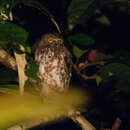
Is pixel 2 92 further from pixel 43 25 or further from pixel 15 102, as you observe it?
pixel 43 25

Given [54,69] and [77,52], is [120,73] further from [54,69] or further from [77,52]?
[54,69]

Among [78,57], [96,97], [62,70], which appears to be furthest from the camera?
[62,70]

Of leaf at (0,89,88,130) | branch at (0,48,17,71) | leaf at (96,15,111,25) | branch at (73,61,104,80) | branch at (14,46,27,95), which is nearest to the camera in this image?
leaf at (0,89,88,130)

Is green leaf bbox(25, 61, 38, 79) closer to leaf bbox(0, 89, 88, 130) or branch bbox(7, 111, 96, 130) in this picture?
leaf bbox(0, 89, 88, 130)

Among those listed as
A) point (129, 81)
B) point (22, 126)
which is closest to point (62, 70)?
point (129, 81)

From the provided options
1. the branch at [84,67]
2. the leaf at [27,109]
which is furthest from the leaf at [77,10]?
the leaf at [27,109]

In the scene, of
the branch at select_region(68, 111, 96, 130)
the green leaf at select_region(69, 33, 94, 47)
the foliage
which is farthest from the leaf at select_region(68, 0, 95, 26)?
the branch at select_region(68, 111, 96, 130)
